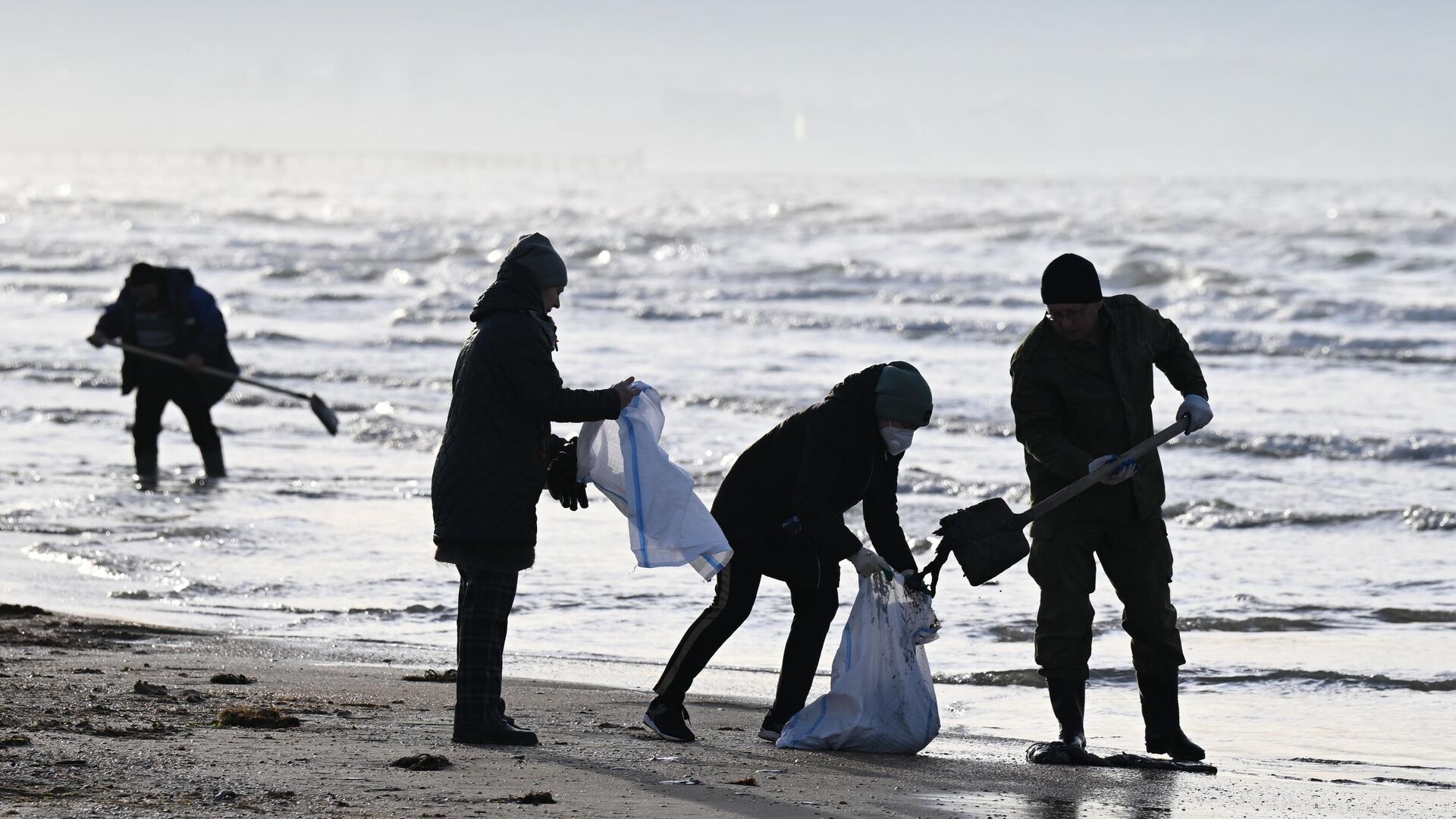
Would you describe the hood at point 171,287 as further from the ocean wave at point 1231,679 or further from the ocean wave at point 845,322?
the ocean wave at point 845,322

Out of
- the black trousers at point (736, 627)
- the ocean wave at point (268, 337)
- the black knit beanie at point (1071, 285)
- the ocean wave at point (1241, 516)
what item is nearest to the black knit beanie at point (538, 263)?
the black trousers at point (736, 627)

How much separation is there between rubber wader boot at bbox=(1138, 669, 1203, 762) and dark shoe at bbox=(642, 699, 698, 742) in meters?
1.38

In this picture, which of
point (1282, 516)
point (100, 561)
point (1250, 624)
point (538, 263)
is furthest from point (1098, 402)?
point (100, 561)

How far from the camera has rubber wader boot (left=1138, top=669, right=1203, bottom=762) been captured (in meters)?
5.05

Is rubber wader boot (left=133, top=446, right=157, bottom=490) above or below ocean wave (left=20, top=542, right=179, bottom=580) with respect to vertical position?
above

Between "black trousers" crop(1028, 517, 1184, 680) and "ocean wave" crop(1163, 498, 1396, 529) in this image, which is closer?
"black trousers" crop(1028, 517, 1184, 680)

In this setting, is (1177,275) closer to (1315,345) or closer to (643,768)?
(1315,345)

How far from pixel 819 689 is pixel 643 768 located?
6.07ft

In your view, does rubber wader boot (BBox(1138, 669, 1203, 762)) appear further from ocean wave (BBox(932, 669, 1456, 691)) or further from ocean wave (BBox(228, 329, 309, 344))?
ocean wave (BBox(228, 329, 309, 344))

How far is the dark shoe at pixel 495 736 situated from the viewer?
474cm

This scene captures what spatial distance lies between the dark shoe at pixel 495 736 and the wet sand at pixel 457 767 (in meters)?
0.06

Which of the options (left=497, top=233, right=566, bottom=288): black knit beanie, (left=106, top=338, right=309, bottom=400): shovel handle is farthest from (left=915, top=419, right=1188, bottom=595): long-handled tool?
(left=106, top=338, right=309, bottom=400): shovel handle

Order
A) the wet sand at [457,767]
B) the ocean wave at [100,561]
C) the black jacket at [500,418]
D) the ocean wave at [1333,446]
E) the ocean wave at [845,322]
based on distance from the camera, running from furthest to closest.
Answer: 1. the ocean wave at [845,322]
2. the ocean wave at [1333,446]
3. the ocean wave at [100,561]
4. the black jacket at [500,418]
5. the wet sand at [457,767]

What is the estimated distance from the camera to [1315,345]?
20547mm
